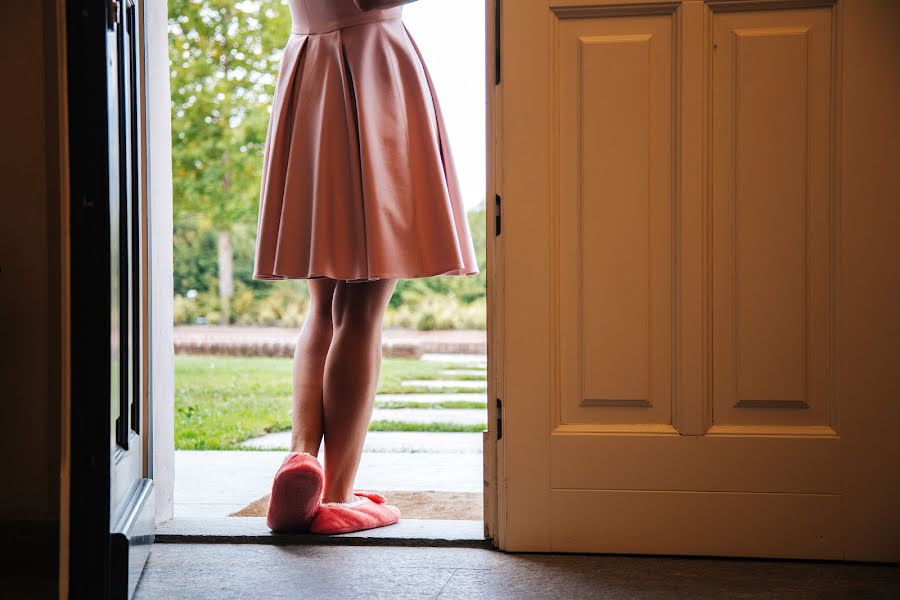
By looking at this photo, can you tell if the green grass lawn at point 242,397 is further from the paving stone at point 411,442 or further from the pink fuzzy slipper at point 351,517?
the pink fuzzy slipper at point 351,517

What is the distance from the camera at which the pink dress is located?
1.87 meters

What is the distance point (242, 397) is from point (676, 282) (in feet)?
11.7

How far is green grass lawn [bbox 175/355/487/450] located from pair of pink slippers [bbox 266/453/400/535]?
1453mm

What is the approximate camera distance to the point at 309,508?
1.87m

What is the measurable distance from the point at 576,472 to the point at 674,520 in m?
0.21

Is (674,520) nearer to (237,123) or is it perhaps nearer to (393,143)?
(393,143)

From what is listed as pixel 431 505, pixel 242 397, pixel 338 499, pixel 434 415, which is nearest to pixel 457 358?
pixel 242 397

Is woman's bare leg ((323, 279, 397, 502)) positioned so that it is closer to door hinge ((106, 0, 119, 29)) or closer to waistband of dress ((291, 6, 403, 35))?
waistband of dress ((291, 6, 403, 35))

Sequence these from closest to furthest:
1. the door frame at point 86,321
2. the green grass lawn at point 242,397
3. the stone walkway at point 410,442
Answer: the door frame at point 86,321 < the stone walkway at point 410,442 < the green grass lawn at point 242,397

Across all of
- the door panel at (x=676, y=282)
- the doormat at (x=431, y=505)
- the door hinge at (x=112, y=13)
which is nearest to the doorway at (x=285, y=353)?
the doormat at (x=431, y=505)

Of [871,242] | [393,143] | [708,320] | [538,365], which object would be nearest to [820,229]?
[871,242]

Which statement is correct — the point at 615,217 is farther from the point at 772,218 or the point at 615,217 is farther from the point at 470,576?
the point at 470,576

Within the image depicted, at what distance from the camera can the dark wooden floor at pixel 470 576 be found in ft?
4.93

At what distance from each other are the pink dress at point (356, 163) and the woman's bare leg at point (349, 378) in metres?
0.11
